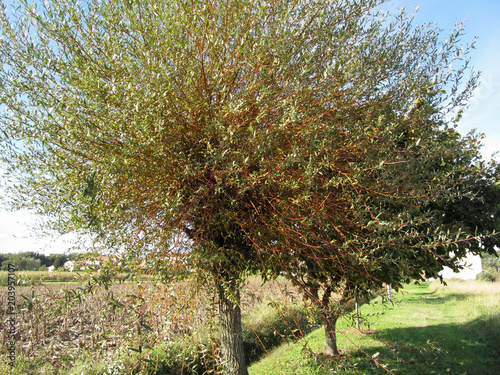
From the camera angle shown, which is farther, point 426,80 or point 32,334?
point 32,334

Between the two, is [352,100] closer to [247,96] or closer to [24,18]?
[247,96]

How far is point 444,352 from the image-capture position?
7344 mm

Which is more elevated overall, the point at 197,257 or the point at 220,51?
the point at 220,51

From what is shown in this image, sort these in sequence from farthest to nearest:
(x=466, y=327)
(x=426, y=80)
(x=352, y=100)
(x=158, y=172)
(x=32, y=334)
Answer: (x=466, y=327) → (x=32, y=334) → (x=426, y=80) → (x=352, y=100) → (x=158, y=172)

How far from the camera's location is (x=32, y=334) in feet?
30.7

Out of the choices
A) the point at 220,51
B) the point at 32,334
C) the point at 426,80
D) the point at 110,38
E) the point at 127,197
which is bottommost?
the point at 32,334

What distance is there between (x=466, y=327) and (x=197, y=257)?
1526 centimetres

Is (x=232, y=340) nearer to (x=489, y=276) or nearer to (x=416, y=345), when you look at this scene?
(x=416, y=345)

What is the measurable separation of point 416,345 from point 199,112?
18.9 ft

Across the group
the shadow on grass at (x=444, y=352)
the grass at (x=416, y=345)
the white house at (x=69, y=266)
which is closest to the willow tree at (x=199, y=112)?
the white house at (x=69, y=266)

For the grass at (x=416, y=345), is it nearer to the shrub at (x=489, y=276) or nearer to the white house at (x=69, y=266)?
the white house at (x=69, y=266)

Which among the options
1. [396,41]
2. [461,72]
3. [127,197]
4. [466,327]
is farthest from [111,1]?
[466,327]

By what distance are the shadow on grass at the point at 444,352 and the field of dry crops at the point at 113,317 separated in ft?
11.6

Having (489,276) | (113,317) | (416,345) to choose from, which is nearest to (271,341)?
(113,317)
